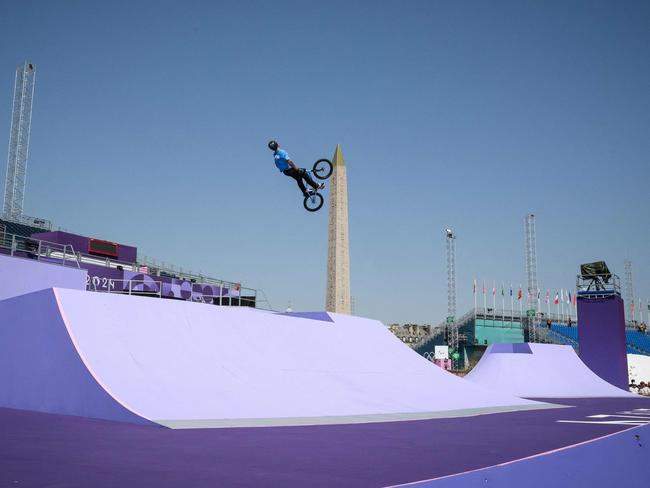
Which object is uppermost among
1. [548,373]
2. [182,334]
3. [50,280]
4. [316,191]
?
[316,191]

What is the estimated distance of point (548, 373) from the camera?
1569 inches

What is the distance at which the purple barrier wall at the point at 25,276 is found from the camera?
25.0 m

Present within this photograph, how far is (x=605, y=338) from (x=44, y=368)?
38.1m

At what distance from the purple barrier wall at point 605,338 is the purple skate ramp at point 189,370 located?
23.3 metres

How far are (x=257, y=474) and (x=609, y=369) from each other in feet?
135

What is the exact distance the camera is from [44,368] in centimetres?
1505

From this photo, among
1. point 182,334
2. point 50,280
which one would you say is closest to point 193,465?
point 182,334

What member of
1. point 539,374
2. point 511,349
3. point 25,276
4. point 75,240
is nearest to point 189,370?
point 25,276

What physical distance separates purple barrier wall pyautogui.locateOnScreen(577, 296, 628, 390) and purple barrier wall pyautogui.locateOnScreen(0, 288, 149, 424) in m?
37.5

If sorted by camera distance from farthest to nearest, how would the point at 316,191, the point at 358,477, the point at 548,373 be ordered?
the point at 548,373
the point at 316,191
the point at 358,477

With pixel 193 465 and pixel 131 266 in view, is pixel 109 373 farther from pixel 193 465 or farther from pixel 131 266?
pixel 131 266

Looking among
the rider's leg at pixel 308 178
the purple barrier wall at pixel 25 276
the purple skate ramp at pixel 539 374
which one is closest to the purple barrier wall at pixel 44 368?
the rider's leg at pixel 308 178

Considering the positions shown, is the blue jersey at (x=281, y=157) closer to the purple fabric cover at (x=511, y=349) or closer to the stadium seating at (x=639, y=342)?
the purple fabric cover at (x=511, y=349)

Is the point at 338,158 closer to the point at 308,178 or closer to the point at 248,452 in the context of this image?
the point at 308,178
